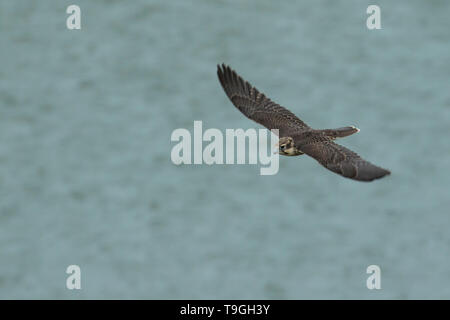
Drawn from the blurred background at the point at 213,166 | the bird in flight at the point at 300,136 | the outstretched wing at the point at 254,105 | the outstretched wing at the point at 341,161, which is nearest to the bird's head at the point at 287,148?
the bird in flight at the point at 300,136

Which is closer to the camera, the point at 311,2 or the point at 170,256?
the point at 170,256

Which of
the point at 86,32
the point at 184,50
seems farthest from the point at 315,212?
the point at 86,32

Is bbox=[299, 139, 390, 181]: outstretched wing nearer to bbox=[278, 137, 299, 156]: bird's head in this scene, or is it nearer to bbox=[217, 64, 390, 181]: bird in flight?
bbox=[217, 64, 390, 181]: bird in flight

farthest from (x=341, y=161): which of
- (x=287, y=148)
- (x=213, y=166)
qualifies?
(x=213, y=166)

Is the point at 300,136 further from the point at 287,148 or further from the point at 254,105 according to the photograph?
the point at 254,105

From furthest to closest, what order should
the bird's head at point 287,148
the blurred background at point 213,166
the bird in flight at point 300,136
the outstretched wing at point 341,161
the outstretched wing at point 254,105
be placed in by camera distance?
1. the blurred background at point 213,166
2. the outstretched wing at point 254,105
3. the bird's head at point 287,148
4. the bird in flight at point 300,136
5. the outstretched wing at point 341,161

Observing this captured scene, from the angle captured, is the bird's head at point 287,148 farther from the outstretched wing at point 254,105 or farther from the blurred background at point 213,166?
Answer: the blurred background at point 213,166

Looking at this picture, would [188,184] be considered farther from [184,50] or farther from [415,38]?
[415,38]
